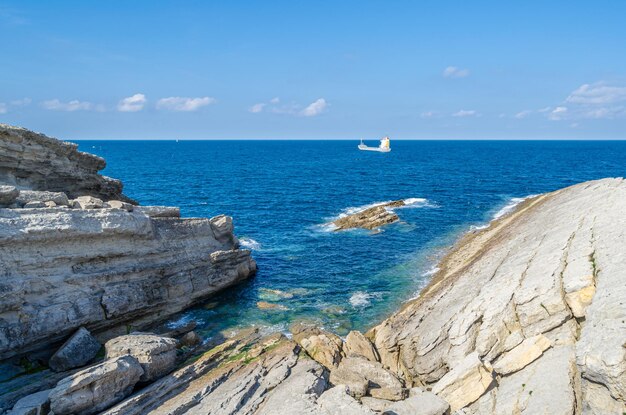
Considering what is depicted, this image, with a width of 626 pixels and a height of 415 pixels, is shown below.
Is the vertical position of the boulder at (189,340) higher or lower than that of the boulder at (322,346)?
lower

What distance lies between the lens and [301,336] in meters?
28.7

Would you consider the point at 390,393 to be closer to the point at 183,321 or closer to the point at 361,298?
the point at 361,298

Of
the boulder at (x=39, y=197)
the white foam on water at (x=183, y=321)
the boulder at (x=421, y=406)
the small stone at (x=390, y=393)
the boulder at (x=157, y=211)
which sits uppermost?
the boulder at (x=39, y=197)

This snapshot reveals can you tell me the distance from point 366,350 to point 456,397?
7258mm

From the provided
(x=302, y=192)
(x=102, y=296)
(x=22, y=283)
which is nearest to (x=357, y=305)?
(x=102, y=296)

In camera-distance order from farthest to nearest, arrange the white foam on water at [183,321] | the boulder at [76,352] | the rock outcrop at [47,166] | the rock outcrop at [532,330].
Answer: the rock outcrop at [47,166] → the white foam on water at [183,321] → the boulder at [76,352] → the rock outcrop at [532,330]

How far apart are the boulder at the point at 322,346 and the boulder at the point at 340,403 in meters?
3.66

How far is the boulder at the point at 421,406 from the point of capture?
18672 mm

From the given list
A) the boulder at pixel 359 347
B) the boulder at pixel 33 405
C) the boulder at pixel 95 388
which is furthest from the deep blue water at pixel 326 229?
the boulder at pixel 33 405

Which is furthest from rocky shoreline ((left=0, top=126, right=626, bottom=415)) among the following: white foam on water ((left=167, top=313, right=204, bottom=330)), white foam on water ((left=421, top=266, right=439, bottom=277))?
white foam on water ((left=421, top=266, right=439, bottom=277))

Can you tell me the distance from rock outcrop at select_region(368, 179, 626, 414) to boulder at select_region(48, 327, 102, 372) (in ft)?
59.9

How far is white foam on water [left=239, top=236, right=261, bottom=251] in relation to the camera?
5004 centimetres

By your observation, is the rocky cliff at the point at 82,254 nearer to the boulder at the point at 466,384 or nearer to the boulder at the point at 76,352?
the boulder at the point at 76,352

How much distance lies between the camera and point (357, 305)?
3444 centimetres
